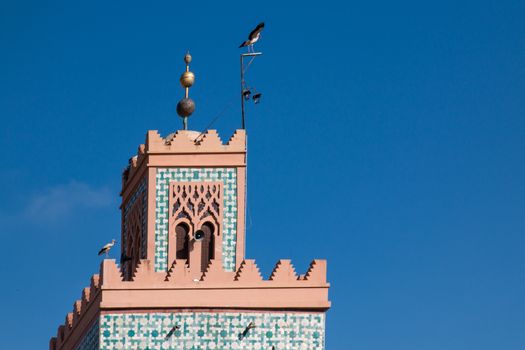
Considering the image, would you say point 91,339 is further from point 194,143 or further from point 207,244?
point 194,143

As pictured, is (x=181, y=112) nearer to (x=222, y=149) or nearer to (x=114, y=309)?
(x=222, y=149)

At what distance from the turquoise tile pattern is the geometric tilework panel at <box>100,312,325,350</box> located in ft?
1.17

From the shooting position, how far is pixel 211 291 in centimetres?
4875

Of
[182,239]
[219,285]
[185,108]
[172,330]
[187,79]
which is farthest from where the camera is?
[187,79]

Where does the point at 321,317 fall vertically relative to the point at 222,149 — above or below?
below

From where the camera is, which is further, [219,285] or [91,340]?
[91,340]

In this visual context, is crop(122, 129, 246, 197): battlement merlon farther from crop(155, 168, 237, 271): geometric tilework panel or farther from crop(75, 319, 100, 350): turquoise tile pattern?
crop(75, 319, 100, 350): turquoise tile pattern

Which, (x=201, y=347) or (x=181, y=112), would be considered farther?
(x=181, y=112)

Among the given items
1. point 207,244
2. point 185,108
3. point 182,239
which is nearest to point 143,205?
point 182,239

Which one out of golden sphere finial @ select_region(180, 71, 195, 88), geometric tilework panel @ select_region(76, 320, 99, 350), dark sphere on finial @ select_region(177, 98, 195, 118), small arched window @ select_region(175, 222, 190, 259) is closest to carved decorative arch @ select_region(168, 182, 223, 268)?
small arched window @ select_region(175, 222, 190, 259)

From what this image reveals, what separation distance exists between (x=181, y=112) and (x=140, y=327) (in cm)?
505

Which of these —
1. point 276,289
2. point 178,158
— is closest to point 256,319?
point 276,289

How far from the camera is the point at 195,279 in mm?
49031

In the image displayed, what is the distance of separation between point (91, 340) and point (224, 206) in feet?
11.5
